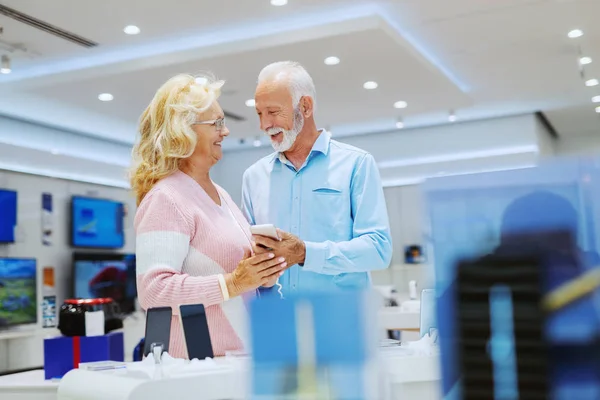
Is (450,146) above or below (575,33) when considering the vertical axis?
below

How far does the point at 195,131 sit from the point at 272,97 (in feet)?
0.99

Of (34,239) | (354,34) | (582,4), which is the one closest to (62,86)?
(34,239)

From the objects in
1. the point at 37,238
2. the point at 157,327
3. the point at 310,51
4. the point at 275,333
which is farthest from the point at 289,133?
the point at 37,238

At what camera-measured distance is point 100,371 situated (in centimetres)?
128

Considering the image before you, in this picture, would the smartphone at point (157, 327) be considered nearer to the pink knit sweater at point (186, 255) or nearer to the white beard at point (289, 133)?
the pink knit sweater at point (186, 255)

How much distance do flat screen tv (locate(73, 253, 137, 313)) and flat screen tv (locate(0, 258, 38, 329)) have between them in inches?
26.7

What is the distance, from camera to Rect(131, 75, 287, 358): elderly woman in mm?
1627

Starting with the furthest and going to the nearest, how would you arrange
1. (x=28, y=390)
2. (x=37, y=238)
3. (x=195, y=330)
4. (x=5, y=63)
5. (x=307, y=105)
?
1. (x=37, y=238)
2. (x=5, y=63)
3. (x=28, y=390)
4. (x=307, y=105)
5. (x=195, y=330)

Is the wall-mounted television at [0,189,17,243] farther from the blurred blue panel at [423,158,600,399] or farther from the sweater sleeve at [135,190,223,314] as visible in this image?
the blurred blue panel at [423,158,600,399]

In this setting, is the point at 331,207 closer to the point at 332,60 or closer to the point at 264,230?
the point at 264,230

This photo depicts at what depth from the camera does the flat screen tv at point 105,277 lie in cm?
834

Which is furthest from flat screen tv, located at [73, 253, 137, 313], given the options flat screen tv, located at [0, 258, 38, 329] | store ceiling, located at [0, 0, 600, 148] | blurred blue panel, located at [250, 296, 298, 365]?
blurred blue panel, located at [250, 296, 298, 365]

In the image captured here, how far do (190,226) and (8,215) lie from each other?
6393 millimetres

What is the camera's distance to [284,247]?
1660mm
